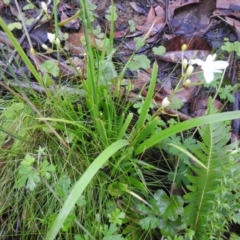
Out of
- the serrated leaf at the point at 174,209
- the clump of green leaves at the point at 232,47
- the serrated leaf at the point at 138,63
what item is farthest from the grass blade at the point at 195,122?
the clump of green leaves at the point at 232,47

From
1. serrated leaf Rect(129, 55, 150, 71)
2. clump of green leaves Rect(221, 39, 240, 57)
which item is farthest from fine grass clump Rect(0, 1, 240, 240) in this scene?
clump of green leaves Rect(221, 39, 240, 57)

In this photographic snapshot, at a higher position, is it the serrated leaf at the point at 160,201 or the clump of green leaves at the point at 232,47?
the clump of green leaves at the point at 232,47

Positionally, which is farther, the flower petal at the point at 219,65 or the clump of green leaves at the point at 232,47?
the clump of green leaves at the point at 232,47

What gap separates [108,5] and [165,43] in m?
0.38

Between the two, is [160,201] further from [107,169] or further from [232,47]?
[232,47]

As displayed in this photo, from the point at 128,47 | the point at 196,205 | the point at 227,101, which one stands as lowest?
the point at 196,205

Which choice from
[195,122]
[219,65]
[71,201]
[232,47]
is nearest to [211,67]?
[219,65]

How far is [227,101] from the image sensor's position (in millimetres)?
1583

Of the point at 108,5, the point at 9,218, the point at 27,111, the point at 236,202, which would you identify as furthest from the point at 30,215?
the point at 108,5

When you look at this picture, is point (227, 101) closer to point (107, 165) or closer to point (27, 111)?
point (107, 165)

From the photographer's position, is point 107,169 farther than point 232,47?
No

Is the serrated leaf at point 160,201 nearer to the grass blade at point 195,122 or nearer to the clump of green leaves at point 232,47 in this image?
the grass blade at point 195,122

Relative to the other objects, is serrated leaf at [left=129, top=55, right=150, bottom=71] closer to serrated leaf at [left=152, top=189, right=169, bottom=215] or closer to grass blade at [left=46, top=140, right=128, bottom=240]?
serrated leaf at [left=152, top=189, right=169, bottom=215]

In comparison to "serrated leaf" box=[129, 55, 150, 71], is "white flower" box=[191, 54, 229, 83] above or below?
above
